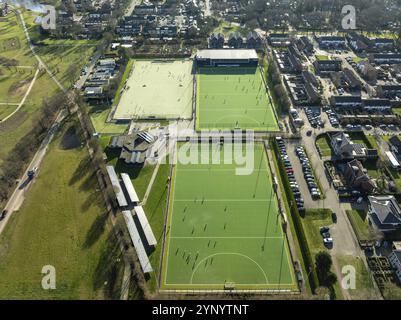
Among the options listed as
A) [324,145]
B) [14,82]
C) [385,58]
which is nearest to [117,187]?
[324,145]

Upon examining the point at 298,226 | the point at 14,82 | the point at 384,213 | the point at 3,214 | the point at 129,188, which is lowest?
the point at 3,214

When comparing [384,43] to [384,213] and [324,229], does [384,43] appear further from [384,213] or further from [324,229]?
[324,229]

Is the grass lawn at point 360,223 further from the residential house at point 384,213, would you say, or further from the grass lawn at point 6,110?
the grass lawn at point 6,110

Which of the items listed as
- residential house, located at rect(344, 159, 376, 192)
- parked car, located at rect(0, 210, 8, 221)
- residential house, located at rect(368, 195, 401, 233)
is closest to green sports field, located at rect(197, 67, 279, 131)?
residential house, located at rect(344, 159, 376, 192)

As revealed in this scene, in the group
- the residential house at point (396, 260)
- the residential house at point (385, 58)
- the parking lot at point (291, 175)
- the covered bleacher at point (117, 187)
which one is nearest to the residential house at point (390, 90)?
the residential house at point (385, 58)

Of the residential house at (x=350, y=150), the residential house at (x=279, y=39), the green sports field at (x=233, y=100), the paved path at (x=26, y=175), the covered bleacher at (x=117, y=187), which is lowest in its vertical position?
the paved path at (x=26, y=175)
